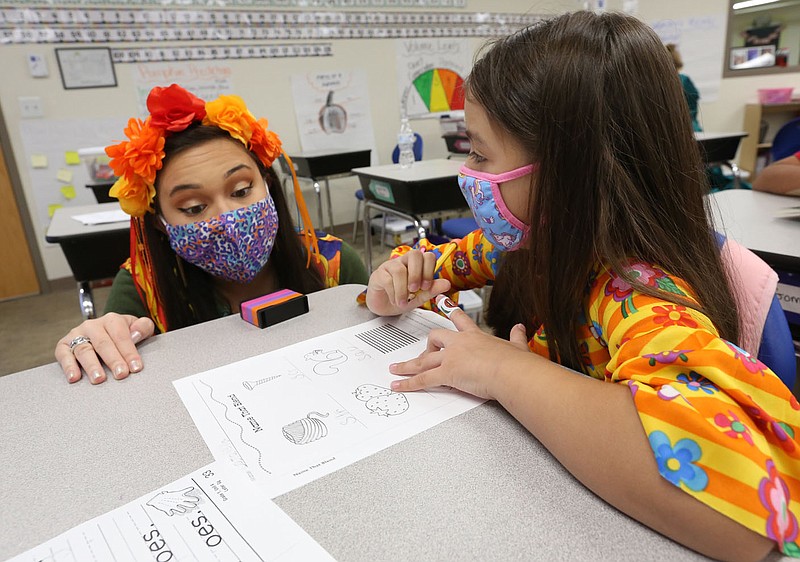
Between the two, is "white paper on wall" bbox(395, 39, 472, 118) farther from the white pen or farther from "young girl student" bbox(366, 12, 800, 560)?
"young girl student" bbox(366, 12, 800, 560)

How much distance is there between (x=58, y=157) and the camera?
3.58 m

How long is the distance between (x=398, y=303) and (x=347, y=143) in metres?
4.04

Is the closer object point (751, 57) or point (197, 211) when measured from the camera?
point (197, 211)

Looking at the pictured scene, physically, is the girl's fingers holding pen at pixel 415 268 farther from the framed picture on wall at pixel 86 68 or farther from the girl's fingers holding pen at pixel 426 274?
the framed picture on wall at pixel 86 68

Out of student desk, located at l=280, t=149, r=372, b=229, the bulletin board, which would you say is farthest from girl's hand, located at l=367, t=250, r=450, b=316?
the bulletin board

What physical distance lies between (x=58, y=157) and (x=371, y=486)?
13.3 feet

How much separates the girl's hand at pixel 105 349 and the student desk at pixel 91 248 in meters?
1.12

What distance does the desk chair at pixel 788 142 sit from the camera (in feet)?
8.21

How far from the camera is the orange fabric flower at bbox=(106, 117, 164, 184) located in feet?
3.34

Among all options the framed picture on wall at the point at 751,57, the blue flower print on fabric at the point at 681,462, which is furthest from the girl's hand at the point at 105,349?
the framed picture on wall at the point at 751,57

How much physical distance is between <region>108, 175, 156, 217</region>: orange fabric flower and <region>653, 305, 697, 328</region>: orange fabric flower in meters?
0.98

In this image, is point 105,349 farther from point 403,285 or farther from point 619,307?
point 619,307

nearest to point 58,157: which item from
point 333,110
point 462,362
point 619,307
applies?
point 333,110

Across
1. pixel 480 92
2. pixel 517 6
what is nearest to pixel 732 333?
pixel 480 92
